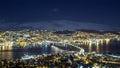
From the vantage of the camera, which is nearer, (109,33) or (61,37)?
(61,37)

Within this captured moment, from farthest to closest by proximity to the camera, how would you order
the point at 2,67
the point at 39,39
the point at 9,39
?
the point at 39,39, the point at 9,39, the point at 2,67

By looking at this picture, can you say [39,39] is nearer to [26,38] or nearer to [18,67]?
[26,38]

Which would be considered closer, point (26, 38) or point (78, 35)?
point (26, 38)

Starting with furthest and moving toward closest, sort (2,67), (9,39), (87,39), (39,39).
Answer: (87,39), (39,39), (9,39), (2,67)

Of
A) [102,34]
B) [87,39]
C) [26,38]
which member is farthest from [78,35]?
[26,38]

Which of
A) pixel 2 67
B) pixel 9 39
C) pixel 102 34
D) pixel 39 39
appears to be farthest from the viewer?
pixel 102 34

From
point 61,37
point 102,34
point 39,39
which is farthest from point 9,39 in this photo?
point 102,34

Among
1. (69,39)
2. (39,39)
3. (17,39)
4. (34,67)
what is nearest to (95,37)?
(69,39)

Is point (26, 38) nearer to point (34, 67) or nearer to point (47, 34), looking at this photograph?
point (47, 34)

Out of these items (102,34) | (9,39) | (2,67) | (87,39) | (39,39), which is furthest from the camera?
(102,34)
